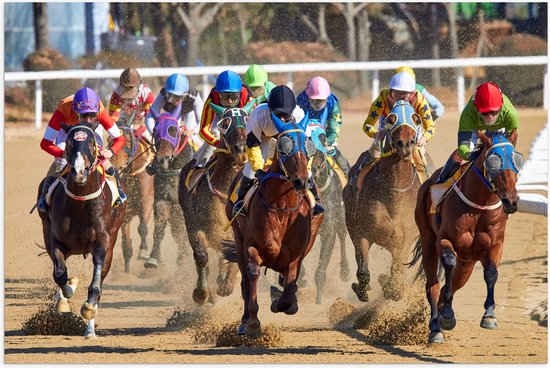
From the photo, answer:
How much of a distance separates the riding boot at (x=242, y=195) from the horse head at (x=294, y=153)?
625mm

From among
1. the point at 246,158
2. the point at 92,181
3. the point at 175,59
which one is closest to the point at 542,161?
the point at 246,158

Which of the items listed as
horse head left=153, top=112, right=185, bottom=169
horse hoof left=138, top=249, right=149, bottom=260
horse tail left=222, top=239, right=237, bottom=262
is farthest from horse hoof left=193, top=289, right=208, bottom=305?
horse hoof left=138, top=249, right=149, bottom=260

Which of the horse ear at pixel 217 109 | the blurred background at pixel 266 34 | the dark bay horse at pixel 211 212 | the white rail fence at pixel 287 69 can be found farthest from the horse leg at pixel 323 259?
the blurred background at pixel 266 34

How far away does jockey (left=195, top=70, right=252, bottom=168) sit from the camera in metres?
10.5

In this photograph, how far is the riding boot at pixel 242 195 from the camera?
9.27 m

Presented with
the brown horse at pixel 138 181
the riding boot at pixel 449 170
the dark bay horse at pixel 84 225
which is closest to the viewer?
the riding boot at pixel 449 170

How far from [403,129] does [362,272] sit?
132 cm

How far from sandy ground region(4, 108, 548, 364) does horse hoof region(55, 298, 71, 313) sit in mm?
314

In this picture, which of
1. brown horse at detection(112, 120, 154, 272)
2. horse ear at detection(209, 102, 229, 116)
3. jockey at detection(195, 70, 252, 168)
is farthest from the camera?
→ brown horse at detection(112, 120, 154, 272)

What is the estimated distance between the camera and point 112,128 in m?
10.5

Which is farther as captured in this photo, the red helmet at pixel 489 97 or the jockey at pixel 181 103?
the jockey at pixel 181 103

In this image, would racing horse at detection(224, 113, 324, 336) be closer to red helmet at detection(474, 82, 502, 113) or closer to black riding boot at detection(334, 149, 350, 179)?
red helmet at detection(474, 82, 502, 113)

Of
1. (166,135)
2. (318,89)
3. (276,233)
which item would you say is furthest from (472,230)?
(166,135)

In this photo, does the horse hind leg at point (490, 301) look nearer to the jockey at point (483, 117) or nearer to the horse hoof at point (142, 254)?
the jockey at point (483, 117)
